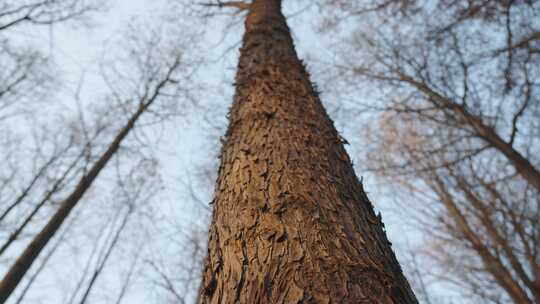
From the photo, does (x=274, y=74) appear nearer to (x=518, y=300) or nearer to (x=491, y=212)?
(x=518, y=300)

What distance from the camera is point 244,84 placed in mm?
2096

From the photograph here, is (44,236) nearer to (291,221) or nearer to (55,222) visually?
(55,222)

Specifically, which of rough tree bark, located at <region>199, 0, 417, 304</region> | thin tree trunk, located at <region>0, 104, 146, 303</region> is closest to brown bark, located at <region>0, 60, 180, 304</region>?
thin tree trunk, located at <region>0, 104, 146, 303</region>


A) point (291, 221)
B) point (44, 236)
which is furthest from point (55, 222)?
point (291, 221)

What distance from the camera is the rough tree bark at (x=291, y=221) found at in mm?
789

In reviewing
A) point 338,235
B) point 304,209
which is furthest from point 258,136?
point 338,235

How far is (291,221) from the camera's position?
3.23 feet

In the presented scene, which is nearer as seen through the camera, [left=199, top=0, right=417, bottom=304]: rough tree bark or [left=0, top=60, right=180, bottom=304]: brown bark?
[left=199, top=0, right=417, bottom=304]: rough tree bark

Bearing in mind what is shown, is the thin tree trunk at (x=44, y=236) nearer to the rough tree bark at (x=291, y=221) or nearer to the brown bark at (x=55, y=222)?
the brown bark at (x=55, y=222)

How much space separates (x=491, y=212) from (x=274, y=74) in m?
6.48

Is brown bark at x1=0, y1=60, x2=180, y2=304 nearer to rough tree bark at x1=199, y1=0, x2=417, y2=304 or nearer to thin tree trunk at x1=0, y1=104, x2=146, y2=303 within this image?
thin tree trunk at x1=0, y1=104, x2=146, y2=303

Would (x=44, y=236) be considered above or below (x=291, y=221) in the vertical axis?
above

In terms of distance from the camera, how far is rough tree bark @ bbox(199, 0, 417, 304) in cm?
79

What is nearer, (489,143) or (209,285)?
(209,285)
